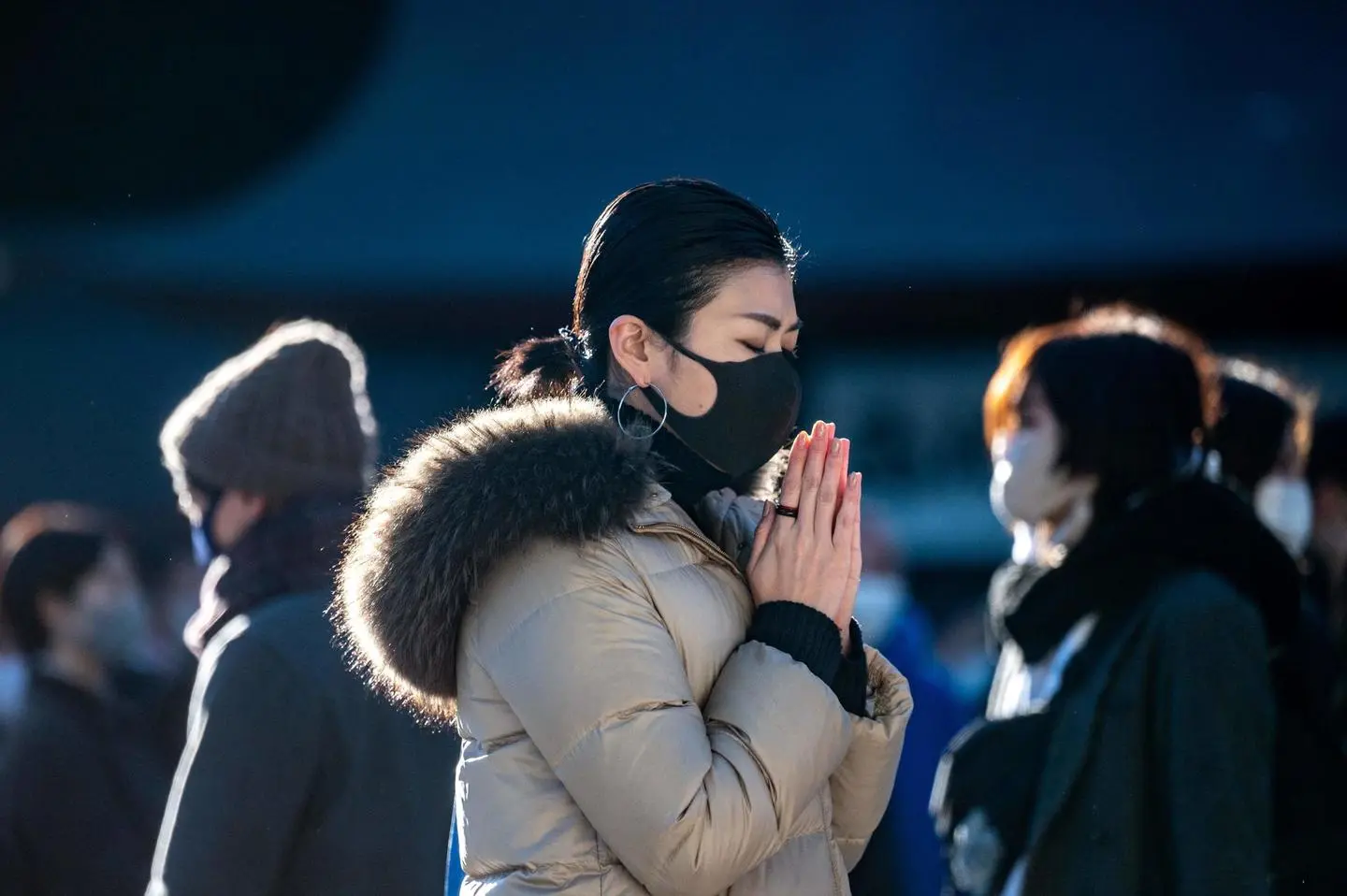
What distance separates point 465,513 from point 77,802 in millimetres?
1850

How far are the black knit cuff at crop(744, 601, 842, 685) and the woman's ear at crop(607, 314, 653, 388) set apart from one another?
0.34 metres

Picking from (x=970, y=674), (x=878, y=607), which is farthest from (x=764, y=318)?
(x=970, y=674)

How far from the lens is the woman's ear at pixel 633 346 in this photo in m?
1.85

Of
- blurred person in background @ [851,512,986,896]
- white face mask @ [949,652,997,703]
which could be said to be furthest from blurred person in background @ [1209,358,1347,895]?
white face mask @ [949,652,997,703]

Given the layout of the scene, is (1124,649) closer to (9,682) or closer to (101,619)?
(101,619)

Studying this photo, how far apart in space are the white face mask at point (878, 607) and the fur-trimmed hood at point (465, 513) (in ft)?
8.63

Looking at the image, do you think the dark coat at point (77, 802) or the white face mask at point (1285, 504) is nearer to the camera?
the dark coat at point (77, 802)

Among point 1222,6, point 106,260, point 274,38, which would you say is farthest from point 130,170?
point 1222,6

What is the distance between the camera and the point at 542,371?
1.96 metres

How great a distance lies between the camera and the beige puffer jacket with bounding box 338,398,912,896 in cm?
156

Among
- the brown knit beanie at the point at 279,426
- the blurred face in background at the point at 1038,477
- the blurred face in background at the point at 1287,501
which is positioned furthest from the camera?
the blurred face in background at the point at 1287,501

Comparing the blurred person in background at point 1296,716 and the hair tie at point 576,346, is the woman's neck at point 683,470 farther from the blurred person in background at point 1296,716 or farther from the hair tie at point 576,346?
the blurred person in background at point 1296,716

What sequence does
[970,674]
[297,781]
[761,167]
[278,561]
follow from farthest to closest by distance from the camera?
1. [761,167]
2. [970,674]
3. [278,561]
4. [297,781]

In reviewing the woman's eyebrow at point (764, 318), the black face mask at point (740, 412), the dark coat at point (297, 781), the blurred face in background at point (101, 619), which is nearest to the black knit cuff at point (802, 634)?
the black face mask at point (740, 412)
